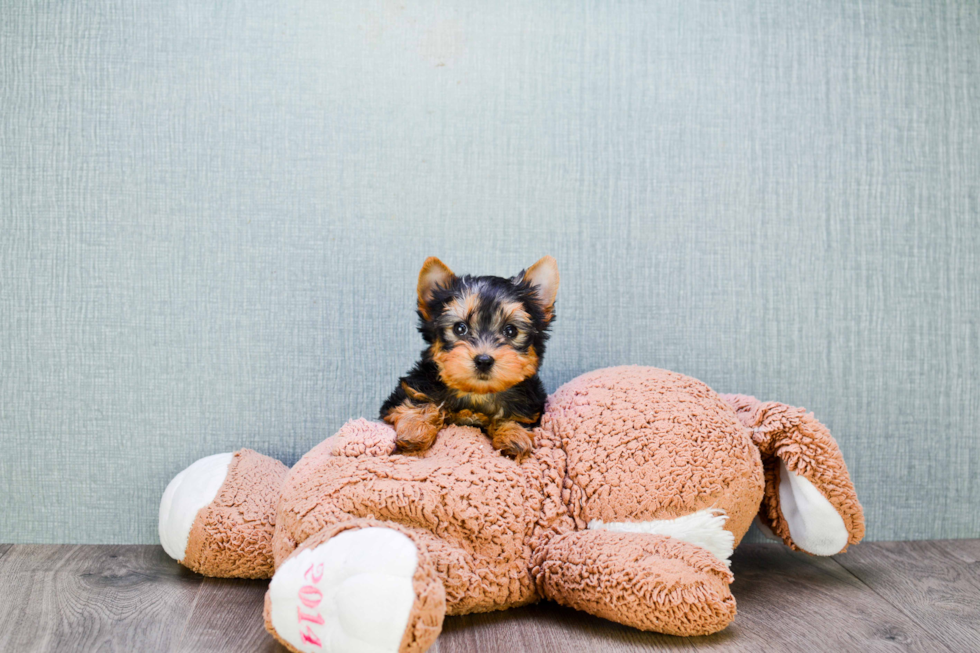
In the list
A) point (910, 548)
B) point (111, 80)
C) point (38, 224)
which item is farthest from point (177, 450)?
point (910, 548)

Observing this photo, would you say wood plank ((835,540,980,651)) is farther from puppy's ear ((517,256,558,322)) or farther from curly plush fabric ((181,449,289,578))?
curly plush fabric ((181,449,289,578))

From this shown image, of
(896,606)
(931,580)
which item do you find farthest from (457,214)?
(931,580)

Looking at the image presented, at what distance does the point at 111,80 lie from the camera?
204 centimetres

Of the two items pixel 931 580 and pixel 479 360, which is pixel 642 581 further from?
pixel 931 580

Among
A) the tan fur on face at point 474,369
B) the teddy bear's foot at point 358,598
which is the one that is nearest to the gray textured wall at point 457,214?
the tan fur on face at point 474,369

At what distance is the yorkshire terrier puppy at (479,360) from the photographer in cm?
154

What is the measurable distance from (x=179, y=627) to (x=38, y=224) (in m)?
1.29

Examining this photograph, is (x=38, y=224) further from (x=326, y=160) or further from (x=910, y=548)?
(x=910, y=548)

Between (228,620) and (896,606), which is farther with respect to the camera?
(896,606)

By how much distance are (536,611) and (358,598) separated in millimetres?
595

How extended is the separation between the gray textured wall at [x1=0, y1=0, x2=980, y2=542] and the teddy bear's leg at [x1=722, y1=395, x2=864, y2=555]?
0.40 m

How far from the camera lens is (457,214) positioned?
2.10 meters

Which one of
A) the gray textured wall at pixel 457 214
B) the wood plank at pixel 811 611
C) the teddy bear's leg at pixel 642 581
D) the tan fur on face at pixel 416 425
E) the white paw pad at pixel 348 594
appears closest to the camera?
the white paw pad at pixel 348 594

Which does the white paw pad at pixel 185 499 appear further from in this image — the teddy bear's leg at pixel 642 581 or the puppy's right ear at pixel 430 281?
the teddy bear's leg at pixel 642 581
